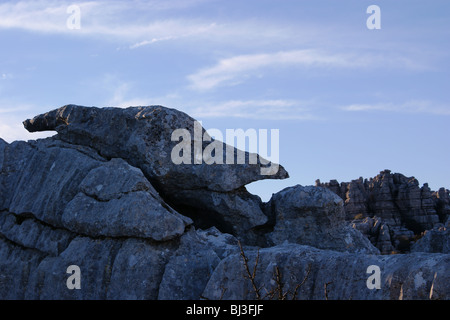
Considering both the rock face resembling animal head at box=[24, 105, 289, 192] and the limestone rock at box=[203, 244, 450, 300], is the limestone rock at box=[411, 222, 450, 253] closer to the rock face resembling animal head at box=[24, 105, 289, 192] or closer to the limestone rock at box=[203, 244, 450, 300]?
the rock face resembling animal head at box=[24, 105, 289, 192]

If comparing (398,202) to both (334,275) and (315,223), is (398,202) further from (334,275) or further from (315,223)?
(334,275)

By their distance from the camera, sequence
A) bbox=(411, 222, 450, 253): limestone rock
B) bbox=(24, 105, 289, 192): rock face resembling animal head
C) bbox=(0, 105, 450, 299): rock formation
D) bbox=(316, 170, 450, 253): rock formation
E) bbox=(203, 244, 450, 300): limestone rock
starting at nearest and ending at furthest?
bbox=(203, 244, 450, 300): limestone rock < bbox=(0, 105, 450, 299): rock formation < bbox=(24, 105, 289, 192): rock face resembling animal head < bbox=(411, 222, 450, 253): limestone rock < bbox=(316, 170, 450, 253): rock formation

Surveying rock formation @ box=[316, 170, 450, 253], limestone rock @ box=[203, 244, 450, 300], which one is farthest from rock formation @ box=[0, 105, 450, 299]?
rock formation @ box=[316, 170, 450, 253]

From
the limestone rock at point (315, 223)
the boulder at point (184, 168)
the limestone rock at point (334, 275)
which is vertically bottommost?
the limestone rock at point (334, 275)

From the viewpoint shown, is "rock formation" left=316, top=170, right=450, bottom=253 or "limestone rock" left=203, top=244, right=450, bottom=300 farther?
"rock formation" left=316, top=170, right=450, bottom=253

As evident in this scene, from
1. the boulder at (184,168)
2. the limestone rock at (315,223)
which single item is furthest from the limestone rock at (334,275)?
the boulder at (184,168)

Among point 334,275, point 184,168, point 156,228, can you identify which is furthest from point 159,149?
point 334,275

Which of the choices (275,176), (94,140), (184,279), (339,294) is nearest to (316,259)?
(339,294)

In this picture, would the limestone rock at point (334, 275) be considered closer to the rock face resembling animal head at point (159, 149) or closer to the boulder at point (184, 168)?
the boulder at point (184, 168)

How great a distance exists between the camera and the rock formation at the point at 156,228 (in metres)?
10.9

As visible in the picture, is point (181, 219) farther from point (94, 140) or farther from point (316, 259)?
point (94, 140)

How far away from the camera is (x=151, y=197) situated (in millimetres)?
13500

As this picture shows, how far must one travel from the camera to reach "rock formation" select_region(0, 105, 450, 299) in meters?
10.9
